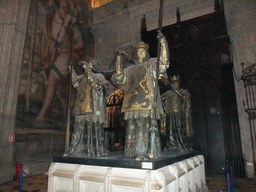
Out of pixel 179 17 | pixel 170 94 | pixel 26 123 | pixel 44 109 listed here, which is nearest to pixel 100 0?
pixel 179 17

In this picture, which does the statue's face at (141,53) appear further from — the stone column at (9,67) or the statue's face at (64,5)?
the statue's face at (64,5)

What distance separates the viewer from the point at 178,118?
4.71m

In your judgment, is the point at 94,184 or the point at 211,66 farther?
the point at 211,66

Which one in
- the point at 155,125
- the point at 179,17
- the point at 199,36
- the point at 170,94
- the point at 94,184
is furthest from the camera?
the point at 179,17

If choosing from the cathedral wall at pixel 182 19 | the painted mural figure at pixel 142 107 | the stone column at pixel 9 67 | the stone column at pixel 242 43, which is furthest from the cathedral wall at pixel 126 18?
the painted mural figure at pixel 142 107

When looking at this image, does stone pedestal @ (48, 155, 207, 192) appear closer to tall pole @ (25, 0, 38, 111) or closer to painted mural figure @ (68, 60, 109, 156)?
painted mural figure @ (68, 60, 109, 156)

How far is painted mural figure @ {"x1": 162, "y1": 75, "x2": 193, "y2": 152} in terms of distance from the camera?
461 centimetres

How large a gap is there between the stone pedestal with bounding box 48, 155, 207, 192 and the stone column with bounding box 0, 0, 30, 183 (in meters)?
3.96

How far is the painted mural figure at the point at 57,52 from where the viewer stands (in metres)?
8.10

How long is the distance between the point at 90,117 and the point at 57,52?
6.27 meters

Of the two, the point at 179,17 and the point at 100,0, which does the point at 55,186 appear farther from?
the point at 100,0

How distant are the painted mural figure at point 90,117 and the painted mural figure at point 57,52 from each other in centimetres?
468

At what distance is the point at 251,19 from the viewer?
24.1 feet

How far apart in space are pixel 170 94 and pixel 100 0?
10.6 meters
